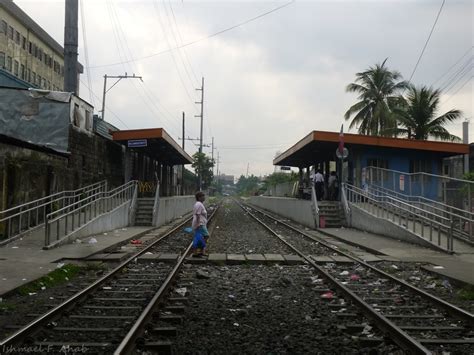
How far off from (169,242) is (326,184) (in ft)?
53.1

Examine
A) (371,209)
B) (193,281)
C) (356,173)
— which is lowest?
(193,281)

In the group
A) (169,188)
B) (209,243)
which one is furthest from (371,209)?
(169,188)

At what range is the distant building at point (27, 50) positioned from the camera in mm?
53438

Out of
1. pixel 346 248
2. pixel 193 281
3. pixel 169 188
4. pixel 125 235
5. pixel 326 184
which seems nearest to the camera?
pixel 193 281

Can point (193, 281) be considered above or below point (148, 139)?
below

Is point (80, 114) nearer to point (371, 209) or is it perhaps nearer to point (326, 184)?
point (371, 209)

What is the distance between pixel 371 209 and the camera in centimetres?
1908

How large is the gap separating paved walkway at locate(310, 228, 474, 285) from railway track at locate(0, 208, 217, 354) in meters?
5.44

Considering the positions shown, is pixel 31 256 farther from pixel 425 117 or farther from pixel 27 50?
pixel 27 50

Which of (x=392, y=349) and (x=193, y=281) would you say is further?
(x=193, y=281)

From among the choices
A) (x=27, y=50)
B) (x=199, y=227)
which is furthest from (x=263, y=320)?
(x=27, y=50)

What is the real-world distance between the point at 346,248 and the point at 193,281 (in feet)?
22.3

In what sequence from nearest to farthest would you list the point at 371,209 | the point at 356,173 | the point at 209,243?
the point at 209,243 < the point at 371,209 < the point at 356,173

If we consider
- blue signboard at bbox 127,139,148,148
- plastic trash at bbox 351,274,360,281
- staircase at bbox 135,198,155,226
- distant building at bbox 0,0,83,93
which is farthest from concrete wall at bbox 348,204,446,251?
distant building at bbox 0,0,83,93
